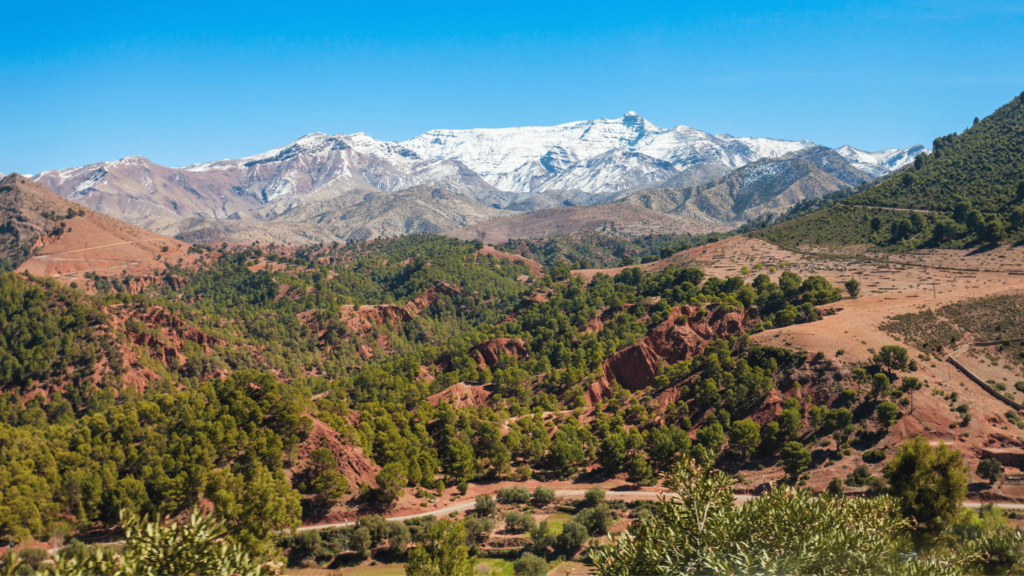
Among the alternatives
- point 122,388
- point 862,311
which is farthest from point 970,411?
point 122,388

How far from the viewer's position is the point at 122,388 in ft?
333

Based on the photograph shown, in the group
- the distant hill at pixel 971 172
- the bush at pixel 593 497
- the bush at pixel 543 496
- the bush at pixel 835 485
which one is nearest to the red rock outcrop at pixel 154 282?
the bush at pixel 543 496

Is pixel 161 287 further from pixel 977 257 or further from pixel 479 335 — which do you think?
pixel 977 257

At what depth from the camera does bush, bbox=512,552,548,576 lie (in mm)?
45281

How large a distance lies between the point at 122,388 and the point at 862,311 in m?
118

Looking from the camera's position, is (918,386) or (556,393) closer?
(918,386)

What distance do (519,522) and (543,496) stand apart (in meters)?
7.04

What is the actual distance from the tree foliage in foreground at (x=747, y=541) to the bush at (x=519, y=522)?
3210cm

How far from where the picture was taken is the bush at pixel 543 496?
201 feet

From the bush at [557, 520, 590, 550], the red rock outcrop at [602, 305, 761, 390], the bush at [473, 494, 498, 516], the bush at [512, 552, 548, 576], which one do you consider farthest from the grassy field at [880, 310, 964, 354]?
the bush at [512, 552, 548, 576]

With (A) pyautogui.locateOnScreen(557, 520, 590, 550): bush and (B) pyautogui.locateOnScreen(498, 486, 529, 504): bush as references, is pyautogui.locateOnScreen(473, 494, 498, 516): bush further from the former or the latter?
(A) pyautogui.locateOnScreen(557, 520, 590, 550): bush

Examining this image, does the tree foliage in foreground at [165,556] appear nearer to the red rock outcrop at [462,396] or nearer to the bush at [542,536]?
the bush at [542,536]

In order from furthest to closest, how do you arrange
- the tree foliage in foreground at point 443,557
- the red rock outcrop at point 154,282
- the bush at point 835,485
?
the red rock outcrop at point 154,282, the bush at point 835,485, the tree foliage in foreground at point 443,557

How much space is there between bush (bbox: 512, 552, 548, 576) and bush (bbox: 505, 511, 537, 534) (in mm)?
7276
